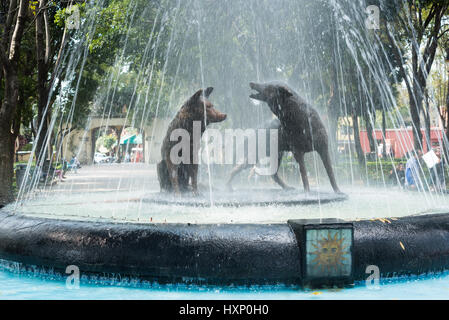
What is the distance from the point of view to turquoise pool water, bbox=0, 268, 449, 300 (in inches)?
185

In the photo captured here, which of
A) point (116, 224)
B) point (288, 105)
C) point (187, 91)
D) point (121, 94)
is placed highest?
point (121, 94)

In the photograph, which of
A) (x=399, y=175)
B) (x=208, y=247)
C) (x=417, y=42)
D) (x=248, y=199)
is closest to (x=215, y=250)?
(x=208, y=247)

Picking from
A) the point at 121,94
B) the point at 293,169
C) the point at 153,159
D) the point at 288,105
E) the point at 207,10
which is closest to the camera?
the point at 288,105

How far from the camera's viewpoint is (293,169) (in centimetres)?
2220

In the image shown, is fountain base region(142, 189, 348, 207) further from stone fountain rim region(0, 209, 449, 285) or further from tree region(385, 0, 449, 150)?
tree region(385, 0, 449, 150)

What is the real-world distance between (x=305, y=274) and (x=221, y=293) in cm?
85

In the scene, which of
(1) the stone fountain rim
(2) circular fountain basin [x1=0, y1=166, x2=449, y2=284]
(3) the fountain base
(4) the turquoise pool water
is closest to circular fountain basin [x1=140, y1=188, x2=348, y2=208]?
(3) the fountain base

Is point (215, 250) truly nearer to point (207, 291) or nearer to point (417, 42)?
point (207, 291)

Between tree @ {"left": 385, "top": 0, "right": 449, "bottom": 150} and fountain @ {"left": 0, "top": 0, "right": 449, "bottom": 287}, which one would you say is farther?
tree @ {"left": 385, "top": 0, "right": 449, "bottom": 150}

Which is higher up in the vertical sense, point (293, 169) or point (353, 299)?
point (293, 169)

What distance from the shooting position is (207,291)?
16.0 ft

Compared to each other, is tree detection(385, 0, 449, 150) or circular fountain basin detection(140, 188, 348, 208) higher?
tree detection(385, 0, 449, 150)

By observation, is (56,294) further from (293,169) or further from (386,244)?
(293,169)

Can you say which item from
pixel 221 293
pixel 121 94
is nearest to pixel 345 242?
pixel 221 293
